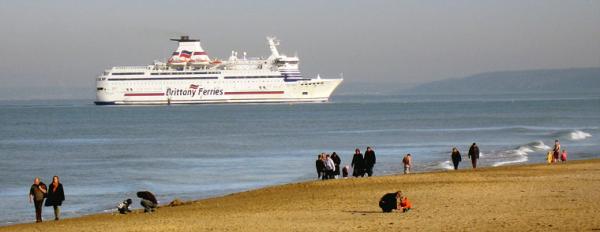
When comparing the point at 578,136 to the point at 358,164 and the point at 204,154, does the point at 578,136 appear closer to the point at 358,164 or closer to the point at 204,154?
the point at 204,154

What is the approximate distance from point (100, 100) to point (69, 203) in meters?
114

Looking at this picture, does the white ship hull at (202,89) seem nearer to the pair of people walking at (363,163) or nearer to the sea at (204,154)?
the sea at (204,154)

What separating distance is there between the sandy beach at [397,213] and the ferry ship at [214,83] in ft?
349

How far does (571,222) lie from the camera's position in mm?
17047

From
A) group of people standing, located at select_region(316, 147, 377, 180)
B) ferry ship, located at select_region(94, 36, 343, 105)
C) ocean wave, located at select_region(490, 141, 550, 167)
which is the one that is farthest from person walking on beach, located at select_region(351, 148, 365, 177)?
ferry ship, located at select_region(94, 36, 343, 105)

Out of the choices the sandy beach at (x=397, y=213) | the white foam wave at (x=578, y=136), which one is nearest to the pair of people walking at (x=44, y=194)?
the sandy beach at (x=397, y=213)

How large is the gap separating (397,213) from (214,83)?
382 feet

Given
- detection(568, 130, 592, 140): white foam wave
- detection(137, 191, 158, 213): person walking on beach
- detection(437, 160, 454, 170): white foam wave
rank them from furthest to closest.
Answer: detection(568, 130, 592, 140): white foam wave, detection(437, 160, 454, 170): white foam wave, detection(137, 191, 158, 213): person walking on beach

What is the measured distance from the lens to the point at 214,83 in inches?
5325

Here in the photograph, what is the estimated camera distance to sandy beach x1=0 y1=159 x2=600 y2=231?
58.3 ft

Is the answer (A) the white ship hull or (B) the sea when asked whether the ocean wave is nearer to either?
(B) the sea

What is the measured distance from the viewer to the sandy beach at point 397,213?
17781mm

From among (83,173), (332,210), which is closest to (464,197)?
(332,210)

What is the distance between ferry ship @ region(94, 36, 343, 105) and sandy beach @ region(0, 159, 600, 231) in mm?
106318
